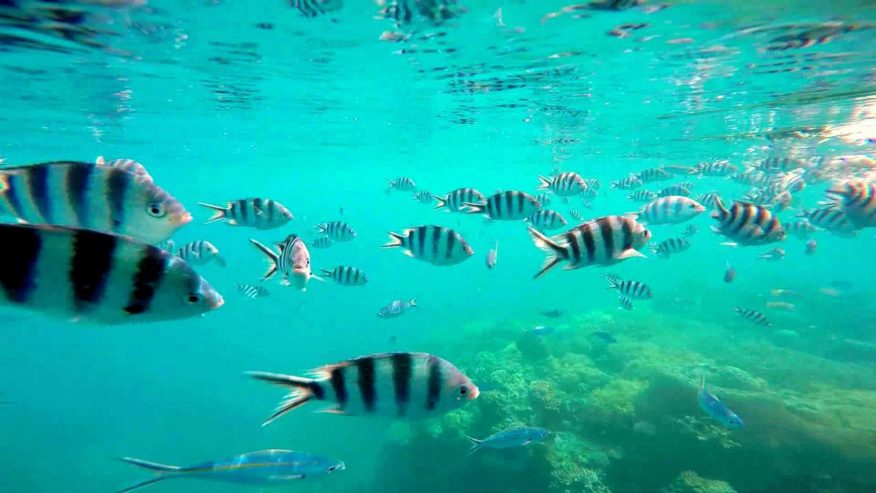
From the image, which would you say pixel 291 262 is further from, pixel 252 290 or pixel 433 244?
pixel 252 290

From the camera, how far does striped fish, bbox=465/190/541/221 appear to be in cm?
721

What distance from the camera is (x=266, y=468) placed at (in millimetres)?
5316

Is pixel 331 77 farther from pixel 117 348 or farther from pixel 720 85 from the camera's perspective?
pixel 117 348

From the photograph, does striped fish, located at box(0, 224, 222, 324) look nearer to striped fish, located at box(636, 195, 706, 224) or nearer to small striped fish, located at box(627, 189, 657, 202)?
striped fish, located at box(636, 195, 706, 224)

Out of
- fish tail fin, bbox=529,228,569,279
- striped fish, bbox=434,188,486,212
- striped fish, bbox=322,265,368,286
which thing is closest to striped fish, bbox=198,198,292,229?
striped fish, bbox=322,265,368,286

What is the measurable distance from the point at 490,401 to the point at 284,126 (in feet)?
67.2

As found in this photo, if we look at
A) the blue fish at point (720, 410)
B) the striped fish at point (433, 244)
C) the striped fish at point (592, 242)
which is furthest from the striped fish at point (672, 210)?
the striped fish at point (592, 242)

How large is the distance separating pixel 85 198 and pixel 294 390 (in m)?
1.95

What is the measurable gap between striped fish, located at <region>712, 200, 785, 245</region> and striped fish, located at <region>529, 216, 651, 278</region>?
3.24 meters

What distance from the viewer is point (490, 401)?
49.7 ft

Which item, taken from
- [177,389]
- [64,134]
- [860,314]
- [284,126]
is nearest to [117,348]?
[177,389]

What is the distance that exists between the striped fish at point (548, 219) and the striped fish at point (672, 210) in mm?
1497

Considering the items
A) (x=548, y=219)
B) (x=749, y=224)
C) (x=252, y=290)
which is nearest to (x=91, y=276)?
(x=548, y=219)

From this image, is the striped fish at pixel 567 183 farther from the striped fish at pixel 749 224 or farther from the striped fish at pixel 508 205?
the striped fish at pixel 749 224
